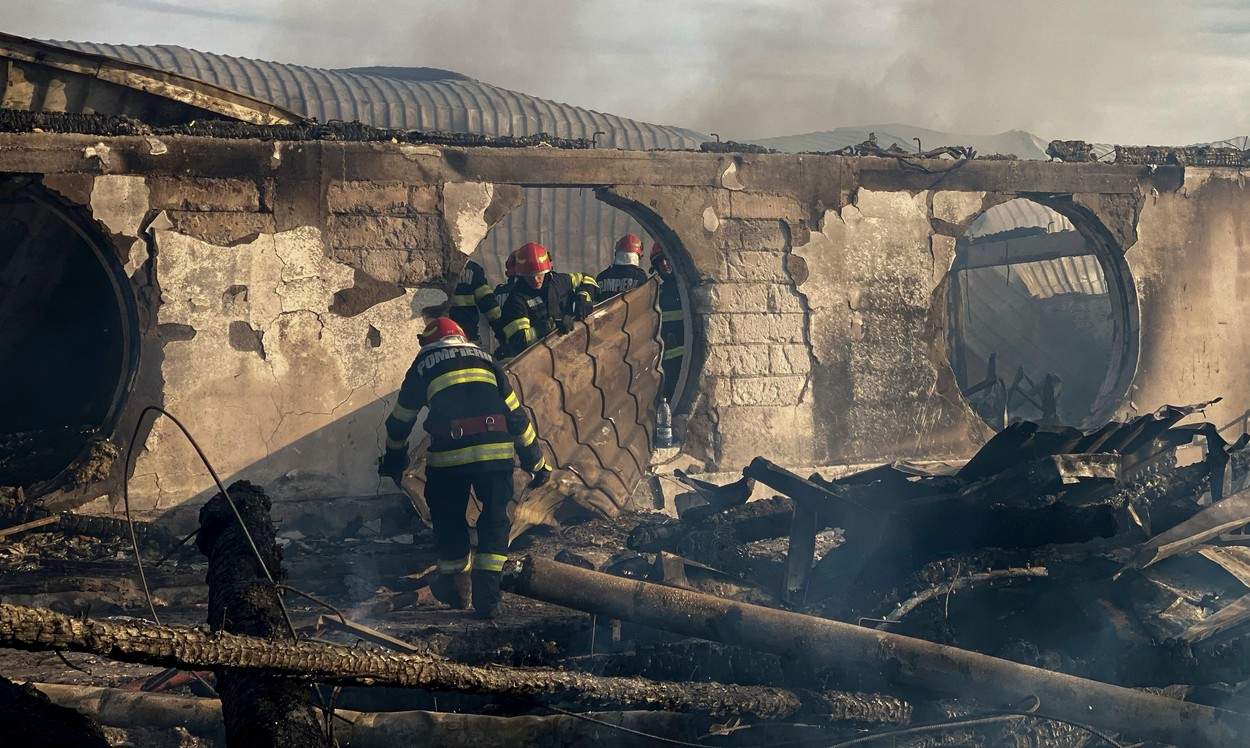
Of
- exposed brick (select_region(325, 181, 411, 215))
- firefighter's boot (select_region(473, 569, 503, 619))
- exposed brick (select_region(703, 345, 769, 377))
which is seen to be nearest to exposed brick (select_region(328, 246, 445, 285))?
exposed brick (select_region(325, 181, 411, 215))

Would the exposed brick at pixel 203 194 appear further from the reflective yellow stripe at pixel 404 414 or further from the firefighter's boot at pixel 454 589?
the firefighter's boot at pixel 454 589

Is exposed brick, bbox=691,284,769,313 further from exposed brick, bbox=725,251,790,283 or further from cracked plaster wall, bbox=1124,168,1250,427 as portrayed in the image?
cracked plaster wall, bbox=1124,168,1250,427

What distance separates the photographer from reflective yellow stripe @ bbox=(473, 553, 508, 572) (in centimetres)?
712

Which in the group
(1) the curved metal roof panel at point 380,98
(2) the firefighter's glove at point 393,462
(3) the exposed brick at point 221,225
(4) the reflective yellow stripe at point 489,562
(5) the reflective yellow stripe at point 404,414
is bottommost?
(4) the reflective yellow stripe at point 489,562

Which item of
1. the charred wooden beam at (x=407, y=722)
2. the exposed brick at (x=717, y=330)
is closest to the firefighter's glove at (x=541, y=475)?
the exposed brick at (x=717, y=330)

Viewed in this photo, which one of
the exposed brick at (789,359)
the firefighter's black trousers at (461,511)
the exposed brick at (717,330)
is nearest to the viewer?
the firefighter's black trousers at (461,511)

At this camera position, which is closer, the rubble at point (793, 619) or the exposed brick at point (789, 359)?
the rubble at point (793, 619)

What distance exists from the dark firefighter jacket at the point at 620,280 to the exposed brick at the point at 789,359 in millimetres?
1275

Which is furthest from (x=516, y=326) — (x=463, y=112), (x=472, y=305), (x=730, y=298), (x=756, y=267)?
(x=463, y=112)

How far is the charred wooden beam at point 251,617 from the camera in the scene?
3893 millimetres

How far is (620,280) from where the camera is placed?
10016 mm

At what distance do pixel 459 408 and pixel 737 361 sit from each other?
9.82ft

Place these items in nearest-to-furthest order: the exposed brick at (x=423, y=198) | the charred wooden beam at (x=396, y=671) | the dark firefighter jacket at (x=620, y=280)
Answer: the charred wooden beam at (x=396, y=671) < the exposed brick at (x=423, y=198) < the dark firefighter jacket at (x=620, y=280)

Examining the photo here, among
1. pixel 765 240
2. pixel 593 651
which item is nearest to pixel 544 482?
pixel 593 651
